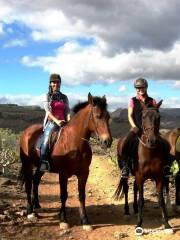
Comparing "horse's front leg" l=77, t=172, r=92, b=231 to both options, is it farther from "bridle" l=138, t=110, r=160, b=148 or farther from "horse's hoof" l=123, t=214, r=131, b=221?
"bridle" l=138, t=110, r=160, b=148

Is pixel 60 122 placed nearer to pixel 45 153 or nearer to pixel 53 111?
pixel 53 111

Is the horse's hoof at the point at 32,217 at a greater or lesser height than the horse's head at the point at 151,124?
lesser

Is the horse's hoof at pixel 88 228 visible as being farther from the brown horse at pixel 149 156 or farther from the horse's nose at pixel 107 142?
the horse's nose at pixel 107 142

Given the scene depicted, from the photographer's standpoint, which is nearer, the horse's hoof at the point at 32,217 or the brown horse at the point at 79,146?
the brown horse at the point at 79,146

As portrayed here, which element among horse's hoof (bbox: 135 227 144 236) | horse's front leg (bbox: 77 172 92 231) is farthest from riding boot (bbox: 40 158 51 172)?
horse's hoof (bbox: 135 227 144 236)

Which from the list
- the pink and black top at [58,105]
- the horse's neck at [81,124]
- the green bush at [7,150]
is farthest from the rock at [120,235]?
the green bush at [7,150]

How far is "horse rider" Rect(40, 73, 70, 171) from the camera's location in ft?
30.2

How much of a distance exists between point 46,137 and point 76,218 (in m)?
1.99

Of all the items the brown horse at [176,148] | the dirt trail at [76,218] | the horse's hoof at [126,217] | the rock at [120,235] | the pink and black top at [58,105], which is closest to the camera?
the rock at [120,235]

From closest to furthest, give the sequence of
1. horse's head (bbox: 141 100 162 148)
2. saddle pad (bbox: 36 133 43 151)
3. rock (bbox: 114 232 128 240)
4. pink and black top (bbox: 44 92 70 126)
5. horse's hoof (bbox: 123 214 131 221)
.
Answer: horse's head (bbox: 141 100 162 148), rock (bbox: 114 232 128 240), pink and black top (bbox: 44 92 70 126), saddle pad (bbox: 36 133 43 151), horse's hoof (bbox: 123 214 131 221)

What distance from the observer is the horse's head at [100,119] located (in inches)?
316

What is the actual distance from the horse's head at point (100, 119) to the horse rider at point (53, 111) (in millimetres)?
972

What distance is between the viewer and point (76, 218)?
966cm

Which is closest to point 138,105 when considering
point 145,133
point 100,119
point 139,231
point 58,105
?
point 145,133
